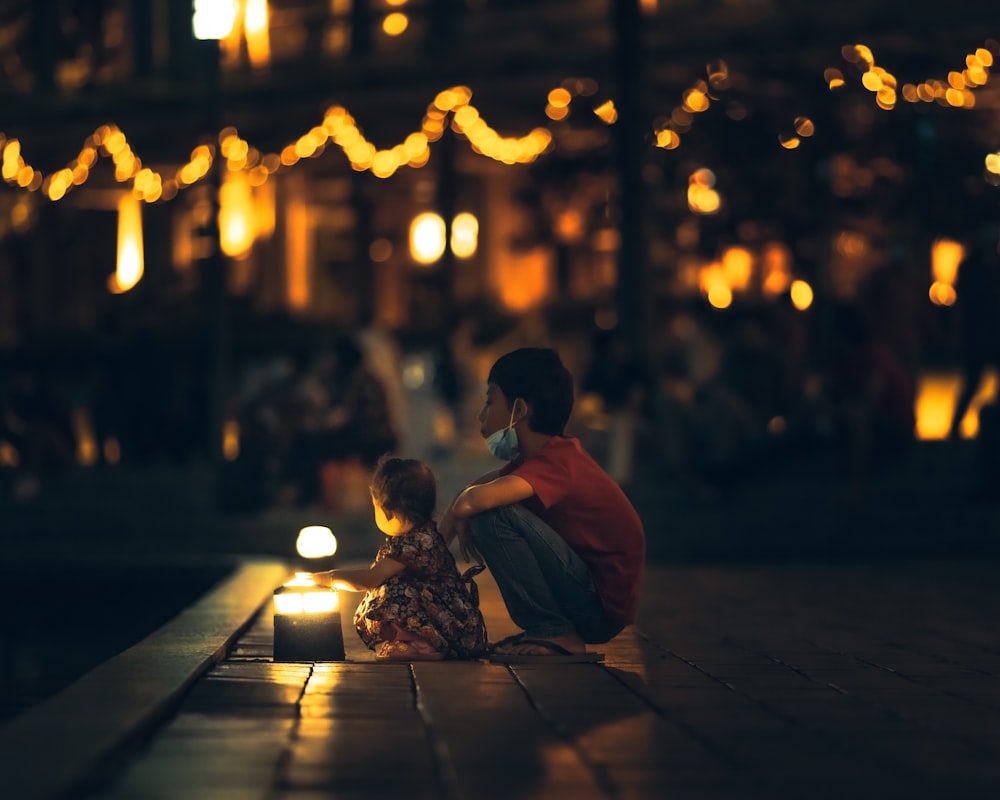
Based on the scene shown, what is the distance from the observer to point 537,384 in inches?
288

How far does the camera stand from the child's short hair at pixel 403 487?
23.9 ft

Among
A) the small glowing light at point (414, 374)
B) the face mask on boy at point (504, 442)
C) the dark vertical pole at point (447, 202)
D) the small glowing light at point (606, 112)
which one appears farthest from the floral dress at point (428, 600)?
the dark vertical pole at point (447, 202)

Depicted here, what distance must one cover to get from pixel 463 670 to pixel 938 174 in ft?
47.8

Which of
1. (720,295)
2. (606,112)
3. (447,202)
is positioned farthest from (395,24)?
(606,112)

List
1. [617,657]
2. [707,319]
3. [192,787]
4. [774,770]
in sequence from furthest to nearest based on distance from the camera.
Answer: [707,319]
[617,657]
[774,770]
[192,787]

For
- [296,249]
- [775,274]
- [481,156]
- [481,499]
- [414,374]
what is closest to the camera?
[481,499]

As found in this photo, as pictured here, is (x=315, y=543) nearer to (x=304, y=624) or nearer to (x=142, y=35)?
(x=304, y=624)

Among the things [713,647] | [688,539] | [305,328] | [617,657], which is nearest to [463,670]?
[617,657]

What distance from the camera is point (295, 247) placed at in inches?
1309

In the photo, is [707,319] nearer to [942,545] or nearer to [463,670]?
[942,545]

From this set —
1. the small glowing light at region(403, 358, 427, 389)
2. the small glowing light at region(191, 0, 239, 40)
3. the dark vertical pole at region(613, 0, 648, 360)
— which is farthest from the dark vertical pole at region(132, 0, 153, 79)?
the small glowing light at region(191, 0, 239, 40)

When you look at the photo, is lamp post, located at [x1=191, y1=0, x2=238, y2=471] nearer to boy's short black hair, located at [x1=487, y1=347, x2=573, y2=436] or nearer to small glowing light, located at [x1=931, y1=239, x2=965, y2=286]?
boy's short black hair, located at [x1=487, y1=347, x2=573, y2=436]

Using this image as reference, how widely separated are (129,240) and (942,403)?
1575 cm

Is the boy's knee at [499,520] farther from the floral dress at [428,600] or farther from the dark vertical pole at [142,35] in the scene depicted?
the dark vertical pole at [142,35]
